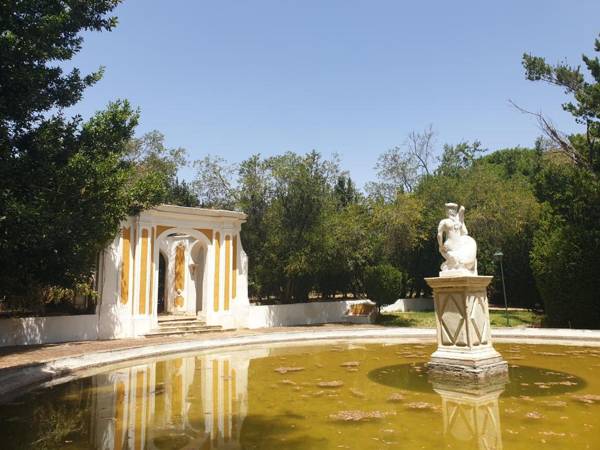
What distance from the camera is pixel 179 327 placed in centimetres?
1878

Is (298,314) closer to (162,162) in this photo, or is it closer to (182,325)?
(182,325)

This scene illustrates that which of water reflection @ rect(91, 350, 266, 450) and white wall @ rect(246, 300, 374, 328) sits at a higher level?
white wall @ rect(246, 300, 374, 328)

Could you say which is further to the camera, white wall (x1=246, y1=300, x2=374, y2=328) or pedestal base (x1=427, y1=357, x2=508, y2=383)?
white wall (x1=246, y1=300, x2=374, y2=328)

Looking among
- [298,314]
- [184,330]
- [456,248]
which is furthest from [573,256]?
[184,330]

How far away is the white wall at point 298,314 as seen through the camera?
2103 cm

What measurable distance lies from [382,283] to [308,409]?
17.6 m

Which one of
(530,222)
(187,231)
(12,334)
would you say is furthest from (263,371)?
(530,222)

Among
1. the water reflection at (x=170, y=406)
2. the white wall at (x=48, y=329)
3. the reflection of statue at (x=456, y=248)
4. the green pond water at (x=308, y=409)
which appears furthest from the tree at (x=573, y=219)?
the white wall at (x=48, y=329)

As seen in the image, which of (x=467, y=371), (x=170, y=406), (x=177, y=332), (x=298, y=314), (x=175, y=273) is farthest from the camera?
(x=175, y=273)

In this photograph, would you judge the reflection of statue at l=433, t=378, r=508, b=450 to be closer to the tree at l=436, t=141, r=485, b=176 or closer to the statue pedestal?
the statue pedestal

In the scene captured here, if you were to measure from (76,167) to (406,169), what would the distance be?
32082 mm

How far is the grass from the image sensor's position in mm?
22109

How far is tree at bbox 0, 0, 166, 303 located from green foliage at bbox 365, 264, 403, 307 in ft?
48.1

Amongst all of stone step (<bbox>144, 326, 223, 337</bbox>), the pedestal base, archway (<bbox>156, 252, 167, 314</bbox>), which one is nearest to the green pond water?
the pedestal base
